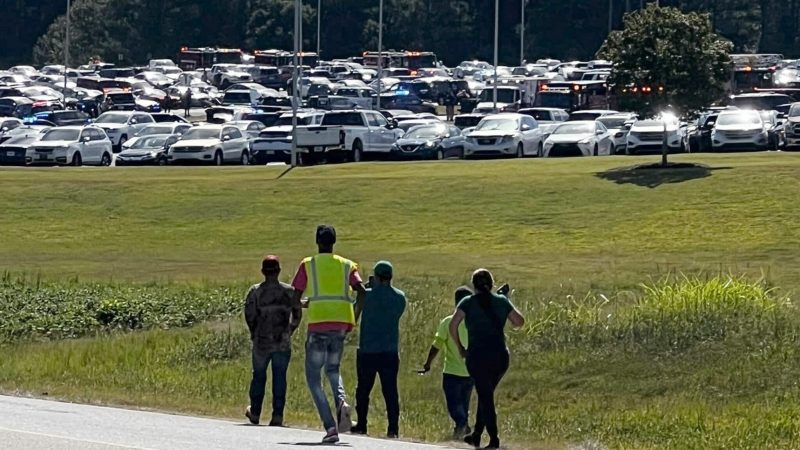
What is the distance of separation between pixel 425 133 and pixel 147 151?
9369 millimetres

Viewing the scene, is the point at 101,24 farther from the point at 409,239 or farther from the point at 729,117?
the point at 409,239

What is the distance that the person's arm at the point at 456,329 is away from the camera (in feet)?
49.2

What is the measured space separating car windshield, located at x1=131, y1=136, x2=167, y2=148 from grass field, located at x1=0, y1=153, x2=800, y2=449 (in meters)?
5.46

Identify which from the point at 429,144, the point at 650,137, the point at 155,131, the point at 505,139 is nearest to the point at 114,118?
the point at 155,131

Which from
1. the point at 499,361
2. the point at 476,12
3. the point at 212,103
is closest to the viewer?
the point at 499,361

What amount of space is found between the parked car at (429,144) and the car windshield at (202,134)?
604 cm

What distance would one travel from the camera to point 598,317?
24094 mm

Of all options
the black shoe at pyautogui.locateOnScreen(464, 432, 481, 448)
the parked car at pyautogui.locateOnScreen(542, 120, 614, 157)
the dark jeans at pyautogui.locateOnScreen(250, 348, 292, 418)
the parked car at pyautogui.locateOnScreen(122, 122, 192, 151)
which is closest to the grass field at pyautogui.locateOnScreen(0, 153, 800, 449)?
the black shoe at pyautogui.locateOnScreen(464, 432, 481, 448)

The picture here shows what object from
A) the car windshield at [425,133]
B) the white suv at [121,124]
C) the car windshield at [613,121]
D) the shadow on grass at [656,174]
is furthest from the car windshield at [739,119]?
the white suv at [121,124]

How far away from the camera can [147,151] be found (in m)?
57.9

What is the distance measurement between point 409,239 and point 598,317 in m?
15.2

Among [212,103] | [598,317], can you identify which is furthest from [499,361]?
[212,103]

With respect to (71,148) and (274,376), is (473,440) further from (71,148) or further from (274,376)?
(71,148)

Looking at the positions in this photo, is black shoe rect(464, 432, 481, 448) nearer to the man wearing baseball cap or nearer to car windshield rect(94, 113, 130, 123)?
the man wearing baseball cap
